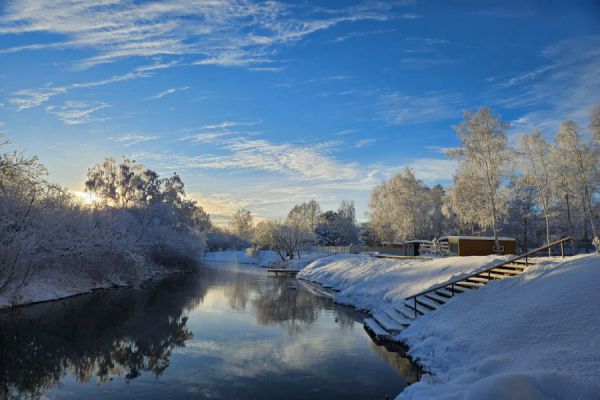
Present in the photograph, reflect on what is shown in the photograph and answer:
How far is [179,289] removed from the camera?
32.2 meters

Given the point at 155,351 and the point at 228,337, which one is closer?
the point at 155,351

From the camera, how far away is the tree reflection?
10945 millimetres

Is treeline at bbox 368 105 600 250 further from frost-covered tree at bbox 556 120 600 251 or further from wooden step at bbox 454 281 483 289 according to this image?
wooden step at bbox 454 281 483 289

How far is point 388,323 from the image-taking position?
16.7 meters

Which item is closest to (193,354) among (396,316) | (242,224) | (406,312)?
(396,316)

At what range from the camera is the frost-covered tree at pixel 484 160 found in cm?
3136

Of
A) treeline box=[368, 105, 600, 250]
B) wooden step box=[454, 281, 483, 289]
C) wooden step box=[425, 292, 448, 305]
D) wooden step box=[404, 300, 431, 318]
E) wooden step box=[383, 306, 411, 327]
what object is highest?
treeline box=[368, 105, 600, 250]

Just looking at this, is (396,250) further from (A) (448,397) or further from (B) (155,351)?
(A) (448,397)

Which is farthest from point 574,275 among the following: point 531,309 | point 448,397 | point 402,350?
point 448,397

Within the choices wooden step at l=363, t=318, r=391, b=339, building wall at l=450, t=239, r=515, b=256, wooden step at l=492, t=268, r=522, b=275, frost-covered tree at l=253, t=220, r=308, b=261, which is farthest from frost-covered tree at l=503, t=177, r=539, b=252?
wooden step at l=363, t=318, r=391, b=339

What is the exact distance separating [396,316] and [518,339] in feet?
26.5

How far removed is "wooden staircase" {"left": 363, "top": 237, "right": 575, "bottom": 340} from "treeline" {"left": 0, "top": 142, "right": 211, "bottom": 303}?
17.5 meters

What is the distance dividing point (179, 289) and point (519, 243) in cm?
4888

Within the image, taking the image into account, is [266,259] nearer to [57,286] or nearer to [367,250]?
[367,250]
